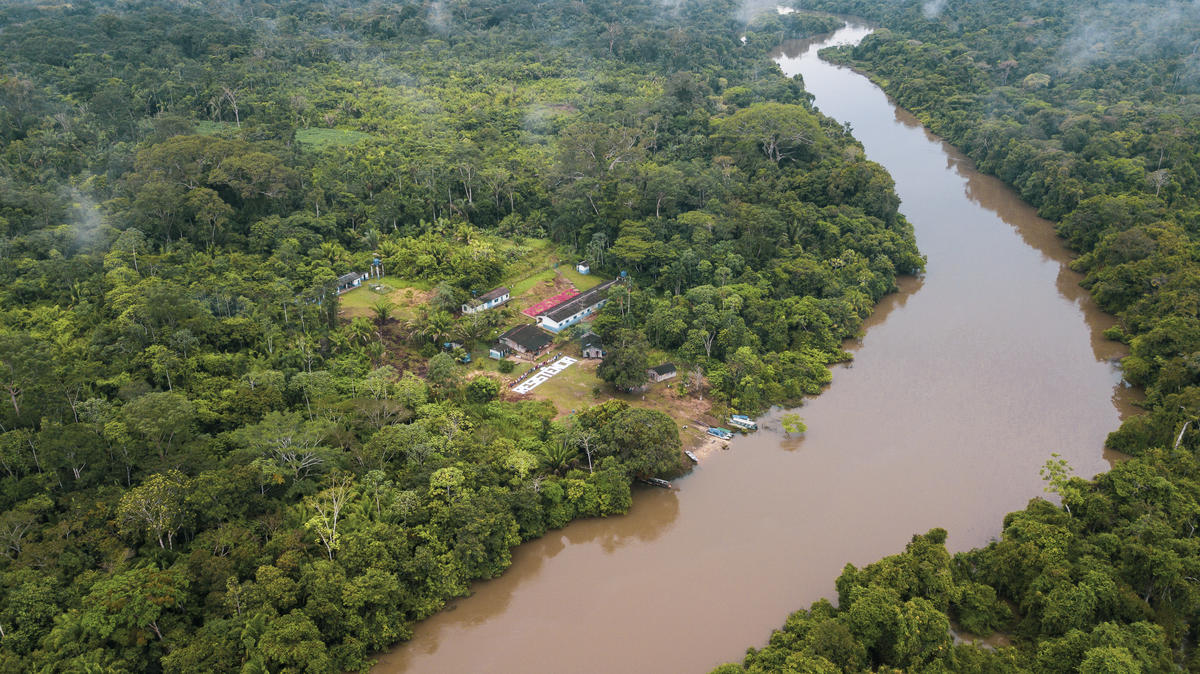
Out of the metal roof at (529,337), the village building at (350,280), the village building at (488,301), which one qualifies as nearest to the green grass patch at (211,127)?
the village building at (350,280)

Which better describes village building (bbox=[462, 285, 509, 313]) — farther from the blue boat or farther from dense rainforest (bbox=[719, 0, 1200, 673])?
dense rainforest (bbox=[719, 0, 1200, 673])

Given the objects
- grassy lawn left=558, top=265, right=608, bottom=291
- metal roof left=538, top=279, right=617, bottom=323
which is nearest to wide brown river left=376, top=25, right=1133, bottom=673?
metal roof left=538, top=279, right=617, bottom=323

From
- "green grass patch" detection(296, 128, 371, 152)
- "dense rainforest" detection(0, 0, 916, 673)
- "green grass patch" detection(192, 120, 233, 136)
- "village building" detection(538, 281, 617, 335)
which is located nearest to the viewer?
"dense rainforest" detection(0, 0, 916, 673)

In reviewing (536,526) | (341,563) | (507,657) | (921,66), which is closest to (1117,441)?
(536,526)

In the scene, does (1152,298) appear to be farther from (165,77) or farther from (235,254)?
(165,77)

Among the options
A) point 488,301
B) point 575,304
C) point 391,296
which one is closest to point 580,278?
point 575,304

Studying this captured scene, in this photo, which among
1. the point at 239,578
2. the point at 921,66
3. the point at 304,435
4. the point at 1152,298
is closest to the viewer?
the point at 239,578
